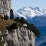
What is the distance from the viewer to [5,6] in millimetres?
116500

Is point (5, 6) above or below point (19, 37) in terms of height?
above

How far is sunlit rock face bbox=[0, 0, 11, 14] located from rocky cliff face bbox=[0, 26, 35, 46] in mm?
19386

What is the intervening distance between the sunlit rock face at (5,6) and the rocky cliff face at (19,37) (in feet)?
63.6

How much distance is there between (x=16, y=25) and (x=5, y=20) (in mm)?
8278

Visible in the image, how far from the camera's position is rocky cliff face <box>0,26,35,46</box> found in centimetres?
9112

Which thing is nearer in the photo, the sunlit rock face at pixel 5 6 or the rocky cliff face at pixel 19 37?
the rocky cliff face at pixel 19 37

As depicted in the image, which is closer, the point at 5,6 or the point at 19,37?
the point at 19,37

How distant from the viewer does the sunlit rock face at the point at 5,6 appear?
115m

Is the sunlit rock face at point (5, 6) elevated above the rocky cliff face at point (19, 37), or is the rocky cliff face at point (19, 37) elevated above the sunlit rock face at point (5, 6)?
the sunlit rock face at point (5, 6)

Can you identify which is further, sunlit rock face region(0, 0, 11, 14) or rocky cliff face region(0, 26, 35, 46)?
sunlit rock face region(0, 0, 11, 14)

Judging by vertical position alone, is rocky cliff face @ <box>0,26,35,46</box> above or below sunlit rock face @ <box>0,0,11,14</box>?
below

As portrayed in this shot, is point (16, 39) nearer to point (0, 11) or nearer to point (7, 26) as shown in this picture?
point (7, 26)

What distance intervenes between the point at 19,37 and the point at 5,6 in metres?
24.5

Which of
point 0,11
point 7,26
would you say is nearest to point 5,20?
point 7,26
